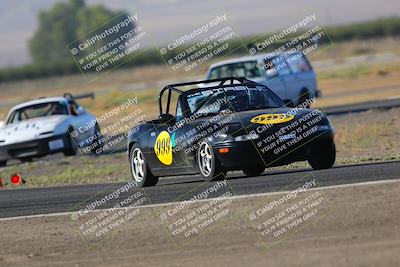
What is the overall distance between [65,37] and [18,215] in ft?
500

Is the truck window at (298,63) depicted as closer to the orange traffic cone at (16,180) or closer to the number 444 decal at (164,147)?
the orange traffic cone at (16,180)

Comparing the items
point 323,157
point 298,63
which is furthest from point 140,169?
point 298,63

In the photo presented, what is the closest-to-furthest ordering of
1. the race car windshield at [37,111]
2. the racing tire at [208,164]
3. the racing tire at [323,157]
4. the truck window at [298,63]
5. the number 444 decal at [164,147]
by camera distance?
the racing tire at [208,164] < the racing tire at [323,157] < the number 444 decal at [164,147] < the race car windshield at [37,111] < the truck window at [298,63]

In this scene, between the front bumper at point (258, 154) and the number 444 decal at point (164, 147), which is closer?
the front bumper at point (258, 154)

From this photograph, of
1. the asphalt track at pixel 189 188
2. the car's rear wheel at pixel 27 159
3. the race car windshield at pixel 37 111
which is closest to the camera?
the asphalt track at pixel 189 188

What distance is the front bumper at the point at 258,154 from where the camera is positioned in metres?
14.3

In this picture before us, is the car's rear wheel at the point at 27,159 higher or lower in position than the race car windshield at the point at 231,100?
lower

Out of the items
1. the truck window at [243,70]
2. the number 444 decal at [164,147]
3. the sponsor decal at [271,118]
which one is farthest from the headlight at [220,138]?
the truck window at [243,70]

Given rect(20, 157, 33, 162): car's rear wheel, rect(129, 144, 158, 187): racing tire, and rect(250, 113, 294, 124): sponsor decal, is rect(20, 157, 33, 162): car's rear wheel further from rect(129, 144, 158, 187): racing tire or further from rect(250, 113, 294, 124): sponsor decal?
rect(250, 113, 294, 124): sponsor decal

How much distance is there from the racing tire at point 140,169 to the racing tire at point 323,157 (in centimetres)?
244

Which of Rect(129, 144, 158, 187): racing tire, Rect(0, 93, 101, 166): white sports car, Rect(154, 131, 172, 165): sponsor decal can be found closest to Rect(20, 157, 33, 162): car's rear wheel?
Rect(0, 93, 101, 166): white sports car

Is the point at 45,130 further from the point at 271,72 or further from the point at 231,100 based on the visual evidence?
the point at 231,100

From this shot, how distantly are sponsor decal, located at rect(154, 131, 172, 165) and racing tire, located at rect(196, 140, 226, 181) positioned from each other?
0.75m

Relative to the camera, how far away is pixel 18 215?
46.3 ft
